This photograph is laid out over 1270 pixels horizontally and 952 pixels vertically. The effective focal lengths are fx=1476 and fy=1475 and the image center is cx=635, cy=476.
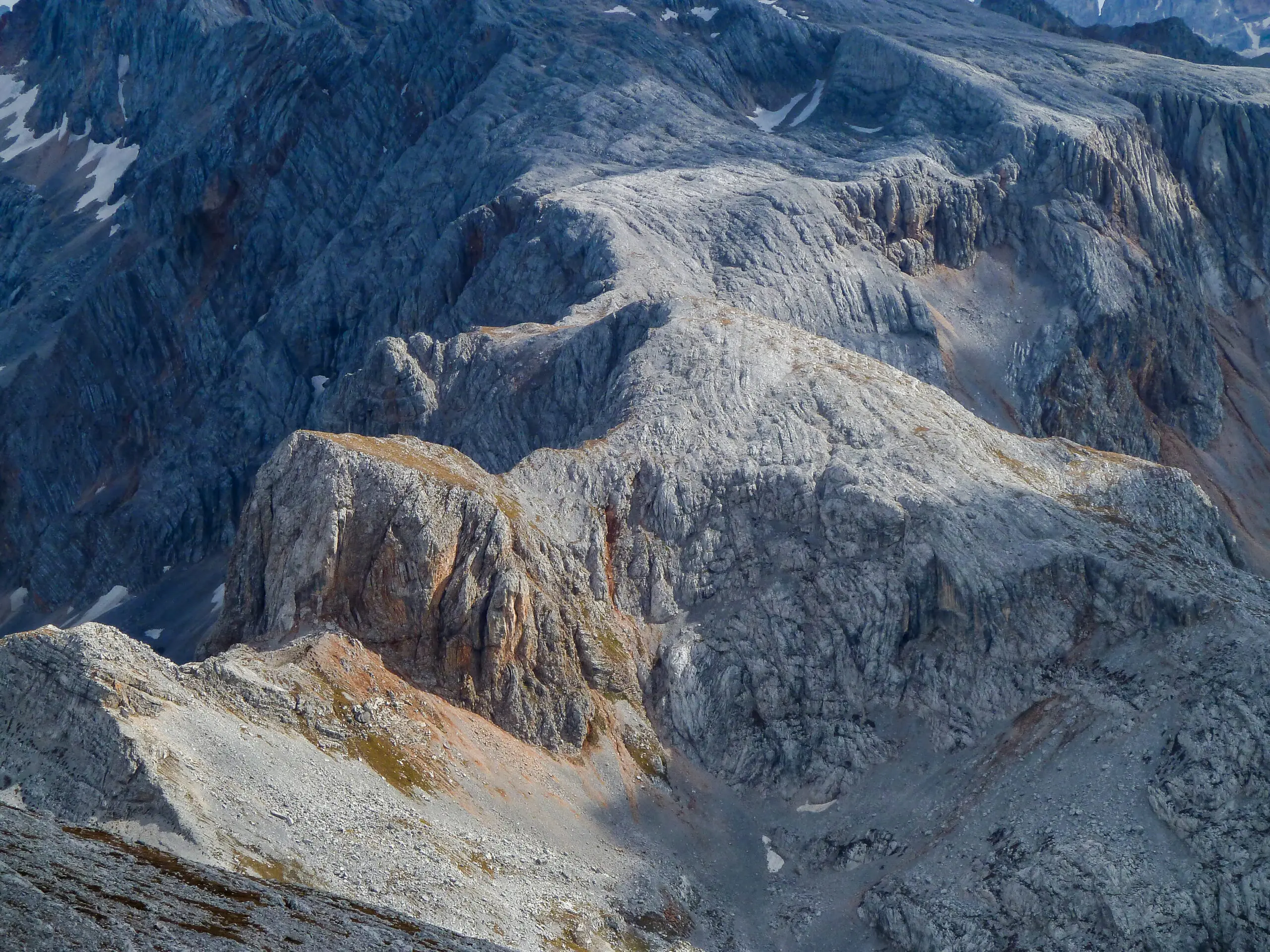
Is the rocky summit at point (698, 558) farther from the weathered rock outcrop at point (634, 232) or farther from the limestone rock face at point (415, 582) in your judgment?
the weathered rock outcrop at point (634, 232)

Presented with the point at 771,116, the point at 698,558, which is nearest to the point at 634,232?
the point at 698,558

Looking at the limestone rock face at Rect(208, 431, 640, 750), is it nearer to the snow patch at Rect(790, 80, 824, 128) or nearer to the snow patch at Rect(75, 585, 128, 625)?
the snow patch at Rect(75, 585, 128, 625)

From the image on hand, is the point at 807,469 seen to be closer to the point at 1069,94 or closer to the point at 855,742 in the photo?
the point at 855,742

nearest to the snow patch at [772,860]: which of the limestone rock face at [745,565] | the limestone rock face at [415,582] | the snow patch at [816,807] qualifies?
the snow patch at [816,807]

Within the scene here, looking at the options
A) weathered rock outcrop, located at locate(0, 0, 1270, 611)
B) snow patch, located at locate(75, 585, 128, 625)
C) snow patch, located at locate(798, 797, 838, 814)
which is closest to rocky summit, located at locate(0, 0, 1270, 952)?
snow patch, located at locate(798, 797, 838, 814)

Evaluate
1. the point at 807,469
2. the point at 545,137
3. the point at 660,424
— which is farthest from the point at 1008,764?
the point at 545,137

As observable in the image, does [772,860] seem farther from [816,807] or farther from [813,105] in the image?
[813,105]
